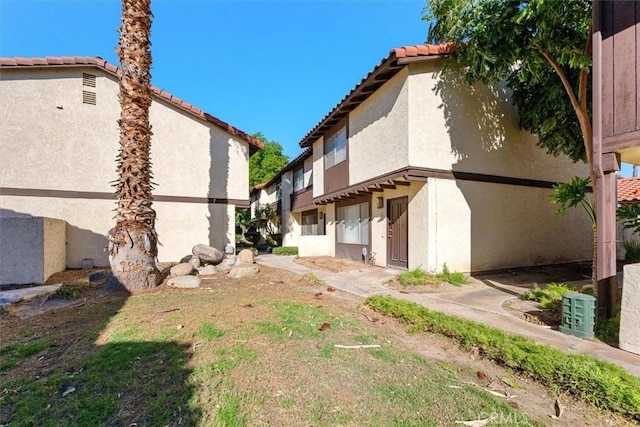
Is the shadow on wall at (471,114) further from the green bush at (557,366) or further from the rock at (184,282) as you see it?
the rock at (184,282)

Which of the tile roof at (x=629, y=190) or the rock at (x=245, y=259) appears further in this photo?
the tile roof at (x=629, y=190)

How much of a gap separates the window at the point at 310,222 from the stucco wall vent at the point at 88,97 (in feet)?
40.3

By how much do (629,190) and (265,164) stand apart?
38209mm

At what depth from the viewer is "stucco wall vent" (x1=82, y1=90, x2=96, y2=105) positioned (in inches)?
461

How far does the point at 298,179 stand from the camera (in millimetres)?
21500

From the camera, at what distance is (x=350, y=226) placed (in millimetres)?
14508

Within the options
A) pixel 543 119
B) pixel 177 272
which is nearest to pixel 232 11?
pixel 177 272

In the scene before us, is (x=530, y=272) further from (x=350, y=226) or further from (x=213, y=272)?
(x=213, y=272)

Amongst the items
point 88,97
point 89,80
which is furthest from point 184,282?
point 89,80

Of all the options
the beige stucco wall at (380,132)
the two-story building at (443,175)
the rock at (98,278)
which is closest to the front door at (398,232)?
the two-story building at (443,175)

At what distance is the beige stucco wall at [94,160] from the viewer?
1102 cm

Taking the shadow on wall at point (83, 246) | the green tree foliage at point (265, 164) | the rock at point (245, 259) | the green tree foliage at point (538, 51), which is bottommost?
the rock at point (245, 259)

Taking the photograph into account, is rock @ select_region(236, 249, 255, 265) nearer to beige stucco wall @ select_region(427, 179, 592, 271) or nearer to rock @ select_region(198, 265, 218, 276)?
rock @ select_region(198, 265, 218, 276)

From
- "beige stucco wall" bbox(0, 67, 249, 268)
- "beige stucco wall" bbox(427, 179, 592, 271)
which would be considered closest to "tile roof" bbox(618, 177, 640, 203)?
"beige stucco wall" bbox(427, 179, 592, 271)
